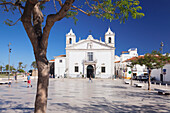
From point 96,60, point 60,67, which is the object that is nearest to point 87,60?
point 96,60

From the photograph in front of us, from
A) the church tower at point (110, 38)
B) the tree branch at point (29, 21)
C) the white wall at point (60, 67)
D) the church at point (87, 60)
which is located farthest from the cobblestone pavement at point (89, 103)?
the church tower at point (110, 38)

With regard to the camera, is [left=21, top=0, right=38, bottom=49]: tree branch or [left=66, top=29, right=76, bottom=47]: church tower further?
[left=66, top=29, right=76, bottom=47]: church tower

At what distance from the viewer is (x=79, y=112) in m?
6.41

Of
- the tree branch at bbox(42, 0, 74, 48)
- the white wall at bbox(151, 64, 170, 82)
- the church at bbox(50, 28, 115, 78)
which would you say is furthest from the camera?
the church at bbox(50, 28, 115, 78)

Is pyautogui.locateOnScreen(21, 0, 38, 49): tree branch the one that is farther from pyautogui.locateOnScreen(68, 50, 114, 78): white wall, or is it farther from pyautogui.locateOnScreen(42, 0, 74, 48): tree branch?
pyautogui.locateOnScreen(68, 50, 114, 78): white wall

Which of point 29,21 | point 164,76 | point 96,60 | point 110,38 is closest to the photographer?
point 29,21

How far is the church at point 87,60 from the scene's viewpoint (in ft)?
151

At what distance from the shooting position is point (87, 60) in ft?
153

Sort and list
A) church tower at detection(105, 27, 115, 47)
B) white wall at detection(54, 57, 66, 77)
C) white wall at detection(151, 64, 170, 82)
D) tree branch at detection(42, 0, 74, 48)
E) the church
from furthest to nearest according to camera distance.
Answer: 1. church tower at detection(105, 27, 115, 47)
2. white wall at detection(54, 57, 66, 77)
3. the church
4. white wall at detection(151, 64, 170, 82)
5. tree branch at detection(42, 0, 74, 48)

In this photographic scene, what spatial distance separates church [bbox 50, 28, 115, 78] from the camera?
46000 mm

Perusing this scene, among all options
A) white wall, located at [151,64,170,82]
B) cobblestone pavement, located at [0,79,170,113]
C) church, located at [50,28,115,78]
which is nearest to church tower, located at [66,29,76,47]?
church, located at [50,28,115,78]

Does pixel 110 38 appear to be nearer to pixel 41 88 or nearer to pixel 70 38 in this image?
pixel 70 38

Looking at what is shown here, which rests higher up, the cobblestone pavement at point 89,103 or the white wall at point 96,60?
the white wall at point 96,60

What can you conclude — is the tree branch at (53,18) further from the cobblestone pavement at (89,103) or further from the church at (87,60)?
the church at (87,60)
